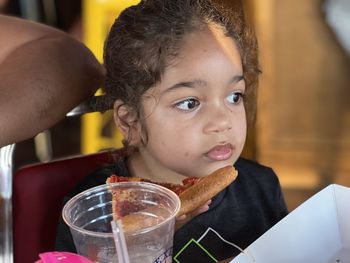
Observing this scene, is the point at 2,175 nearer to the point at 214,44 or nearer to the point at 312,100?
the point at 214,44

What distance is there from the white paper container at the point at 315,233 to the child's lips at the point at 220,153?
16cm

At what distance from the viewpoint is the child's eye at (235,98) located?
108cm

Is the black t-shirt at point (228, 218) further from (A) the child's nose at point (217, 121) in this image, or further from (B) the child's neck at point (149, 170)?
(A) the child's nose at point (217, 121)

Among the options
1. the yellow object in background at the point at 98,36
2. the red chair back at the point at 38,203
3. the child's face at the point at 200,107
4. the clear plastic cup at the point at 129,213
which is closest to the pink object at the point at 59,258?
the clear plastic cup at the point at 129,213

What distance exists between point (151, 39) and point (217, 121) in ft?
0.61

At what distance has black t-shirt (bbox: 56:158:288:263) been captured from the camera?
1.14m

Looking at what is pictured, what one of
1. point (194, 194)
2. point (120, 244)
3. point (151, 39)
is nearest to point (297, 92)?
point (151, 39)

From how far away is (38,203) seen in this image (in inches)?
49.5

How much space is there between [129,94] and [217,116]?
6.9 inches

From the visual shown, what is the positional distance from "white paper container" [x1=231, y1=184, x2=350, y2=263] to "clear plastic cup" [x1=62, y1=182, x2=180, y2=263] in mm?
154

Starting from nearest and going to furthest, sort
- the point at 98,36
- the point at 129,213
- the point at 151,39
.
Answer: the point at 129,213 → the point at 151,39 → the point at 98,36

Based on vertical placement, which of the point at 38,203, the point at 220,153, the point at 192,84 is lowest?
the point at 38,203

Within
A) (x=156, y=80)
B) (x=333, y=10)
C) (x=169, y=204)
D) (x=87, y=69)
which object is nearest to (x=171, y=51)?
(x=156, y=80)

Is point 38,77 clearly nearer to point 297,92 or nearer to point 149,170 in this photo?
point 149,170
